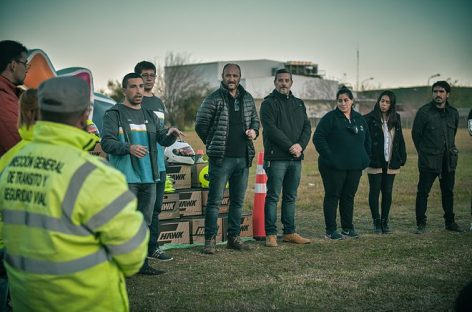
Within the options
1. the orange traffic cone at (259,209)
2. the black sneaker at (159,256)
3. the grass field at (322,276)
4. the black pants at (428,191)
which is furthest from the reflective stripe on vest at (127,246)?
the black pants at (428,191)

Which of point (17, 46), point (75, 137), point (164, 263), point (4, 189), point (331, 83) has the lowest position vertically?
point (164, 263)

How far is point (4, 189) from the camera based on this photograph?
2773 millimetres

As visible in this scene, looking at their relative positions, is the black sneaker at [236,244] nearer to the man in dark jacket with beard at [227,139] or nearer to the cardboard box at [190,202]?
the man in dark jacket with beard at [227,139]

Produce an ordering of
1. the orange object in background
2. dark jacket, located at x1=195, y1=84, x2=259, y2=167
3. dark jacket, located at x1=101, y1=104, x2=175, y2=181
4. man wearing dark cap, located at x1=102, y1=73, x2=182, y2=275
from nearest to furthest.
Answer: dark jacket, located at x1=101, y1=104, x2=175, y2=181
man wearing dark cap, located at x1=102, y1=73, x2=182, y2=275
dark jacket, located at x1=195, y1=84, x2=259, y2=167
the orange object in background

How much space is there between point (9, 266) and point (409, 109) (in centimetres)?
9246

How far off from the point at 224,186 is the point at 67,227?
197 inches

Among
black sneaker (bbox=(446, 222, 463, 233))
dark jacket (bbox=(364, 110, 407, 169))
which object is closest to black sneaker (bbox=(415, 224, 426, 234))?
black sneaker (bbox=(446, 222, 463, 233))

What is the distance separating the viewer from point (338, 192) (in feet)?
27.6

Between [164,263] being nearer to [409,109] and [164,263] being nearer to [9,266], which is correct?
[9,266]

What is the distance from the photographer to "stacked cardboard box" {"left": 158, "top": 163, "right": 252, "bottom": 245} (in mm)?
8062

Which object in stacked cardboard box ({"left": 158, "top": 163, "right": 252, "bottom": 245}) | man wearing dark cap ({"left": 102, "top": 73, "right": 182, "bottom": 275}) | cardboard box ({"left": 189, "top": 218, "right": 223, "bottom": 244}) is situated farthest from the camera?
cardboard box ({"left": 189, "top": 218, "right": 223, "bottom": 244})

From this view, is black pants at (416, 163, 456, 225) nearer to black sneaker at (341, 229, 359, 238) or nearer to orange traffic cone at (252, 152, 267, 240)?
black sneaker at (341, 229, 359, 238)

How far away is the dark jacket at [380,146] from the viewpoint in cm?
877

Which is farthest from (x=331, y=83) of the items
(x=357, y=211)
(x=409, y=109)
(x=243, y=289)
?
(x=243, y=289)
